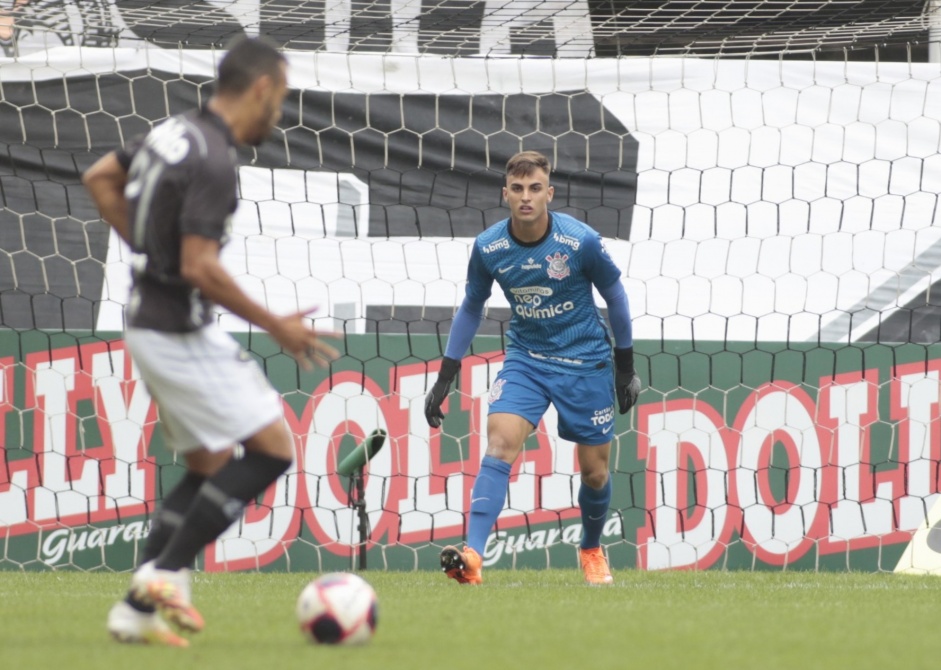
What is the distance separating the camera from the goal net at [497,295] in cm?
782

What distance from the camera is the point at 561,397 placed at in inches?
255

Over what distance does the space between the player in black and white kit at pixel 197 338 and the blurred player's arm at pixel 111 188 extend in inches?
9.8

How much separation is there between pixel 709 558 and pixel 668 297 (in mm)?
1712

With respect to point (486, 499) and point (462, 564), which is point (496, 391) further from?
point (462, 564)

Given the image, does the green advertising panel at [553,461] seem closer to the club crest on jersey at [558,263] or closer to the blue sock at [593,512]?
the blue sock at [593,512]

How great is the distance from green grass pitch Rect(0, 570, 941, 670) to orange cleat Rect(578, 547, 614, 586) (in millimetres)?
98

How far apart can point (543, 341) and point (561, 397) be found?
293 millimetres

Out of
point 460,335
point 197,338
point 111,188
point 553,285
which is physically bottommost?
point 460,335

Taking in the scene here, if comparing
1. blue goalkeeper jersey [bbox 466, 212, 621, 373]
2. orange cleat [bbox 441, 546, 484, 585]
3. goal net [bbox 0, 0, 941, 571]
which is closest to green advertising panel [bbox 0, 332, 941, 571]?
goal net [bbox 0, 0, 941, 571]

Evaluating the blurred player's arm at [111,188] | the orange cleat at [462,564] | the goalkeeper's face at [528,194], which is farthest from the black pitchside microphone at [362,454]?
the blurred player's arm at [111,188]

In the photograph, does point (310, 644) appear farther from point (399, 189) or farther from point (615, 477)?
point (399, 189)

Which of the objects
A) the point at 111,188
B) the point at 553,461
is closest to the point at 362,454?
the point at 553,461

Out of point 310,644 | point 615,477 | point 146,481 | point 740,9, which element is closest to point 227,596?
point 310,644

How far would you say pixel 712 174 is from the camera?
8.75 m
